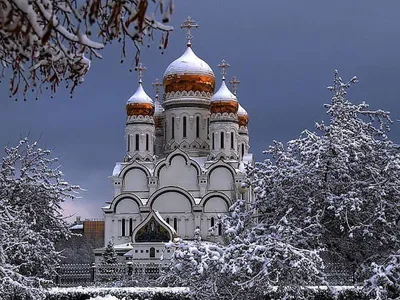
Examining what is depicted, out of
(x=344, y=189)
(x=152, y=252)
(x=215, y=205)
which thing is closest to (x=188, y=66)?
(x=215, y=205)

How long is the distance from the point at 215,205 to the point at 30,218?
2038 centimetres

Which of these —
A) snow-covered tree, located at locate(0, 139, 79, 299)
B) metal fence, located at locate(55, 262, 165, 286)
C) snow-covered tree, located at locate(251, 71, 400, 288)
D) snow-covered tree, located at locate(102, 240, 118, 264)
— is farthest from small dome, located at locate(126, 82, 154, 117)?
snow-covered tree, located at locate(251, 71, 400, 288)

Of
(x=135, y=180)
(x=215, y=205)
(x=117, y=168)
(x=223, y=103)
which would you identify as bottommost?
(x=215, y=205)

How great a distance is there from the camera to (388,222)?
12.3 m

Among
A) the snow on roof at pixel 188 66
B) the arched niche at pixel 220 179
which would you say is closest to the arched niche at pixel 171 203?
the arched niche at pixel 220 179

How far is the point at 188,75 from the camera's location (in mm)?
41500

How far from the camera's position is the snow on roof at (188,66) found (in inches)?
1644

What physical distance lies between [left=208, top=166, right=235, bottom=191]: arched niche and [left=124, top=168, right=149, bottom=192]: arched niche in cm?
364

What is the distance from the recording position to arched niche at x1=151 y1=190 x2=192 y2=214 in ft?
125

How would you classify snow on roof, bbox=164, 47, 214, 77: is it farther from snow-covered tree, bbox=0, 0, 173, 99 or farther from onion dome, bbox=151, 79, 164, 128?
snow-covered tree, bbox=0, 0, 173, 99

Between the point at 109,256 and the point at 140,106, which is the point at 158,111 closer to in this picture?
the point at 140,106

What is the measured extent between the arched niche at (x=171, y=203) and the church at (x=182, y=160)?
0.17ft

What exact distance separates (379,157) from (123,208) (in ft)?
87.5

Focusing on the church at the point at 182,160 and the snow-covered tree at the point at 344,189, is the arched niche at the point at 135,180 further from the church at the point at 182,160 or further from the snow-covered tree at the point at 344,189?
the snow-covered tree at the point at 344,189
